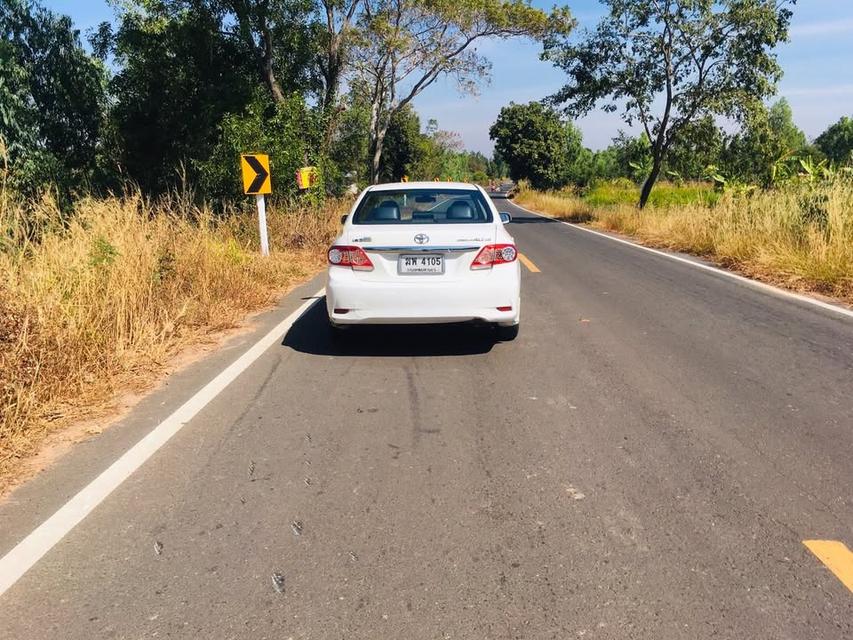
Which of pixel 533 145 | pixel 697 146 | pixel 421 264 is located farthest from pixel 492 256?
pixel 533 145

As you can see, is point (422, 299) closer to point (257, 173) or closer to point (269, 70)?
point (257, 173)

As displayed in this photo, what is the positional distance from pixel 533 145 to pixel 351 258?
61.9m

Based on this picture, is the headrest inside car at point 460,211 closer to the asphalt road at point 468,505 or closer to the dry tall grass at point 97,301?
the asphalt road at point 468,505

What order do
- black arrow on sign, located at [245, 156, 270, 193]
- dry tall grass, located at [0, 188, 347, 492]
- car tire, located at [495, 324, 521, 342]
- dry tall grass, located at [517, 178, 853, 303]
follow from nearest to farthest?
dry tall grass, located at [0, 188, 347, 492] → car tire, located at [495, 324, 521, 342] → dry tall grass, located at [517, 178, 853, 303] → black arrow on sign, located at [245, 156, 270, 193]

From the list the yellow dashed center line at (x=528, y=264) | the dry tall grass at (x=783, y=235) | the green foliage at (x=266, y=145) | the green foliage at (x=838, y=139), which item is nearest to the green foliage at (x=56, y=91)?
the green foliage at (x=266, y=145)

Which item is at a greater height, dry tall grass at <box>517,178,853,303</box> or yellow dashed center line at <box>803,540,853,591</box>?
dry tall grass at <box>517,178,853,303</box>

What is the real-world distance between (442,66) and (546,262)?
16745mm

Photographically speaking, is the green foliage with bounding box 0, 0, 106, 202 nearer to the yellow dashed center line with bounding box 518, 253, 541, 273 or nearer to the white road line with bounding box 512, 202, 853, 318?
the yellow dashed center line with bounding box 518, 253, 541, 273

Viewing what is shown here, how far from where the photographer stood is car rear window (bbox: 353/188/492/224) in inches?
245

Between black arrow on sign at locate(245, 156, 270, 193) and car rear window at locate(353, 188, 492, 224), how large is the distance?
4962 mm

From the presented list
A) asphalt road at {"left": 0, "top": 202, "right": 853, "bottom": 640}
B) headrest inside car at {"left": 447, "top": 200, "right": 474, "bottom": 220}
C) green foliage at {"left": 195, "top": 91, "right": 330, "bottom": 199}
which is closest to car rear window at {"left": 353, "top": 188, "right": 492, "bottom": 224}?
headrest inside car at {"left": 447, "top": 200, "right": 474, "bottom": 220}

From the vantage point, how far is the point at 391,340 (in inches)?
257

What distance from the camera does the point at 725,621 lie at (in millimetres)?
2334

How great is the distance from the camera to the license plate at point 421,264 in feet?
18.6
